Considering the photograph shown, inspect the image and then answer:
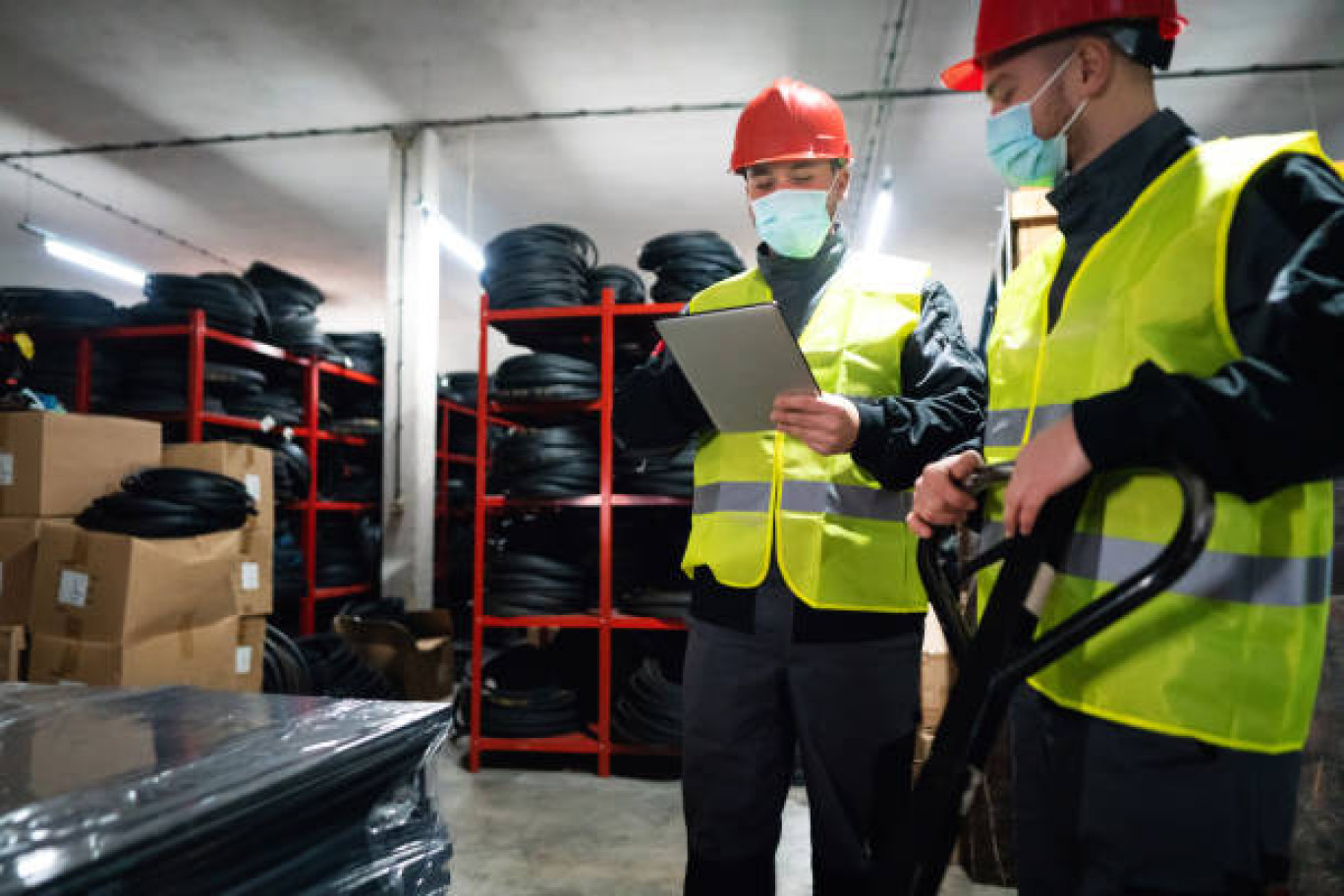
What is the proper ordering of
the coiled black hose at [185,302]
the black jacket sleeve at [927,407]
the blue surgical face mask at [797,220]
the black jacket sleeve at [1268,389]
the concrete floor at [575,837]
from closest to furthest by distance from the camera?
the black jacket sleeve at [1268,389], the black jacket sleeve at [927,407], the blue surgical face mask at [797,220], the concrete floor at [575,837], the coiled black hose at [185,302]

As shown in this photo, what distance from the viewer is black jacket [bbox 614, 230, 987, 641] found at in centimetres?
156

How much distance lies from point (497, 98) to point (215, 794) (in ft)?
21.4

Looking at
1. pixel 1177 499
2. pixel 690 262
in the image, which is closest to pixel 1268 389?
pixel 1177 499

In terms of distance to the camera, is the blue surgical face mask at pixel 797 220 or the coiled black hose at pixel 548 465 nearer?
the blue surgical face mask at pixel 797 220

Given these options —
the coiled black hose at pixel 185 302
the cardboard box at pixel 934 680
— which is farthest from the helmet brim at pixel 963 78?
the coiled black hose at pixel 185 302

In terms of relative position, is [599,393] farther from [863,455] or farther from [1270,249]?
[1270,249]

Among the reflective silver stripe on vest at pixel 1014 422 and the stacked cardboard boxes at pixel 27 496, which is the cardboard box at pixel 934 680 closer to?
the reflective silver stripe on vest at pixel 1014 422

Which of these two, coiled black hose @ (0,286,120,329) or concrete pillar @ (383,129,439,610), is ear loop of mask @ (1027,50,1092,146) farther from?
coiled black hose @ (0,286,120,329)

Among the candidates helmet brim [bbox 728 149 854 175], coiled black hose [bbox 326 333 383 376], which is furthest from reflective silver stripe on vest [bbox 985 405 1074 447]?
coiled black hose [bbox 326 333 383 376]

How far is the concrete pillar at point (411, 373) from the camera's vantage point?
20.4 ft

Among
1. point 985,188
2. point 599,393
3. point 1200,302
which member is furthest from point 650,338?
point 985,188

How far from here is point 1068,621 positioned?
870mm

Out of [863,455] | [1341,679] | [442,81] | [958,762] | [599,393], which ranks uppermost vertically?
[442,81]

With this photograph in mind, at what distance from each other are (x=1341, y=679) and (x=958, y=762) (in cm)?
201
